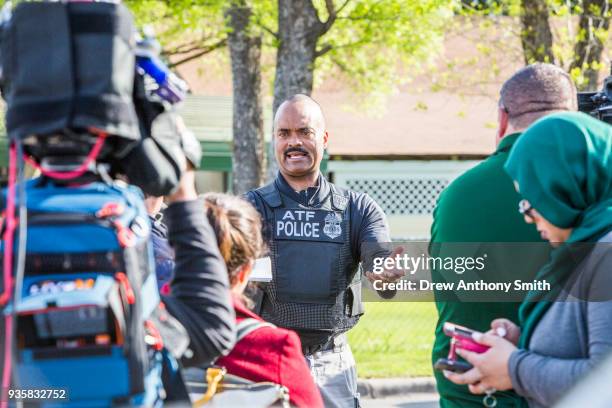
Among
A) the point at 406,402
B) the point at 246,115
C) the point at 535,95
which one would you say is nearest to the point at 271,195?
the point at 535,95

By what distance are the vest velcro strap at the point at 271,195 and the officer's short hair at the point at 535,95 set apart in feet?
5.84

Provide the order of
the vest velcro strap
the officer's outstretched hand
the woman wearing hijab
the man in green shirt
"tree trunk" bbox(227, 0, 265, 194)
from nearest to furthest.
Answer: the woman wearing hijab → the man in green shirt → the officer's outstretched hand → the vest velcro strap → "tree trunk" bbox(227, 0, 265, 194)

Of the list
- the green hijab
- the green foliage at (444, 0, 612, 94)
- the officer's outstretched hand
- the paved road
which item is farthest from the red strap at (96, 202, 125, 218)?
the green foliage at (444, 0, 612, 94)

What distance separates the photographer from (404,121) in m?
29.4

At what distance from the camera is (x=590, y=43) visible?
38.8ft

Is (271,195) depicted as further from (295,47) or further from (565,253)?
(295,47)

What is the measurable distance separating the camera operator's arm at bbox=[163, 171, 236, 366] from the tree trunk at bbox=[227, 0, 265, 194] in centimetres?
1161

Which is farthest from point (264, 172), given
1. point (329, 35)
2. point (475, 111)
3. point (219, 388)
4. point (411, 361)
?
point (475, 111)

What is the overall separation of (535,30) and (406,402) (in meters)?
5.46

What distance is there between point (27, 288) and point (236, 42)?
12.4 metres

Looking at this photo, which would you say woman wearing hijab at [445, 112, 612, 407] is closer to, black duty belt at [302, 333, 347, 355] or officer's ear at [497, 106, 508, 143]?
officer's ear at [497, 106, 508, 143]

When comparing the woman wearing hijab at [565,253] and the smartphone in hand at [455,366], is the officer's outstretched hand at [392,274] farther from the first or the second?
the woman wearing hijab at [565,253]

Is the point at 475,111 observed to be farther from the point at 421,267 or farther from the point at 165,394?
the point at 165,394

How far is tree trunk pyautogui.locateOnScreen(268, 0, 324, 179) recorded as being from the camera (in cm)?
1254
